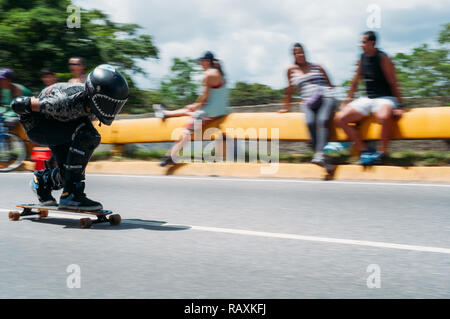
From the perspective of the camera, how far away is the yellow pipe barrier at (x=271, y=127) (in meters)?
8.74

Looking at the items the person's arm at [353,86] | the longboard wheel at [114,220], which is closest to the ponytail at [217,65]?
the person's arm at [353,86]

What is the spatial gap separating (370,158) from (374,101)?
0.82m

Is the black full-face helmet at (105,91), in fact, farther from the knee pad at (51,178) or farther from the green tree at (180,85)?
the green tree at (180,85)

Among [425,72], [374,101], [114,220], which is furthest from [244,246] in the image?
[425,72]

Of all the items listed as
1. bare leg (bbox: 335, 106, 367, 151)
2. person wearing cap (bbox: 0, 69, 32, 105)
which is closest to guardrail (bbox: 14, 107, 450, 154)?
bare leg (bbox: 335, 106, 367, 151)

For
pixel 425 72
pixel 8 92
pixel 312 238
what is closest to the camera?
pixel 312 238

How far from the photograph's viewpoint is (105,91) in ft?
18.3

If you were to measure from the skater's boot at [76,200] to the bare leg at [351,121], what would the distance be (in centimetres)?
423

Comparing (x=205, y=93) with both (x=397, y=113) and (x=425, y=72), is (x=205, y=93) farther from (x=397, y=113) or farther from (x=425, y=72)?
(x=425, y=72)

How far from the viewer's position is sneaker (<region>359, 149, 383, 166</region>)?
8.80 meters

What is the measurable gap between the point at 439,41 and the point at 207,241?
479 inches

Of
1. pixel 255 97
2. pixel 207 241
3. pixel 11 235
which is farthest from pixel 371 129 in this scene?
pixel 255 97

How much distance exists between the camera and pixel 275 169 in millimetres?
9516

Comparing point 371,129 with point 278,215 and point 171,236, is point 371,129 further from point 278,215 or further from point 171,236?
point 171,236
